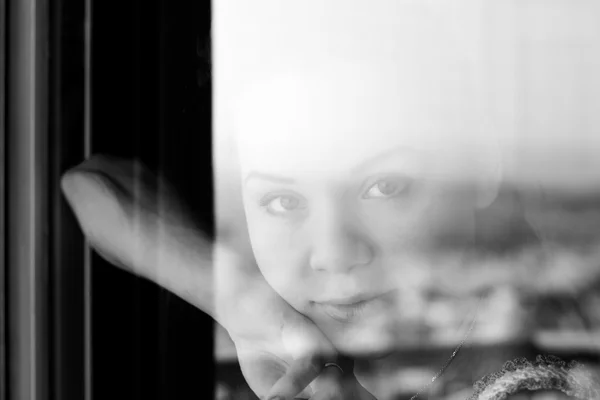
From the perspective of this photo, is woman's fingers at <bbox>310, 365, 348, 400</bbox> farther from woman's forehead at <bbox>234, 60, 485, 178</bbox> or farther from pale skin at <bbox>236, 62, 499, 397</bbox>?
woman's forehead at <bbox>234, 60, 485, 178</bbox>

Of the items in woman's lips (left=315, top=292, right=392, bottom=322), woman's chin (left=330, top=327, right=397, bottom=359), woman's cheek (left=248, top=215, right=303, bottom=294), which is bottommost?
woman's chin (left=330, top=327, right=397, bottom=359)

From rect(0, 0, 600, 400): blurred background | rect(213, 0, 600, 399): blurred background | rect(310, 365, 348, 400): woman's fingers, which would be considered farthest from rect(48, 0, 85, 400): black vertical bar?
rect(310, 365, 348, 400): woman's fingers

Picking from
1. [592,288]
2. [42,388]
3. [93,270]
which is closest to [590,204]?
[592,288]

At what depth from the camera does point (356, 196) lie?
1026 millimetres

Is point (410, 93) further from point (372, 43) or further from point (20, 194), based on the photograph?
point (20, 194)

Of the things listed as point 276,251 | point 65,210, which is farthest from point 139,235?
point 276,251

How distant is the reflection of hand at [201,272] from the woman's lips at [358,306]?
0.05 m

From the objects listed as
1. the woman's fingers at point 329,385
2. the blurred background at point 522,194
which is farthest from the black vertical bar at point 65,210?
the woman's fingers at point 329,385

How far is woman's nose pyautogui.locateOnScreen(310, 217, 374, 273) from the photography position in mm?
1021

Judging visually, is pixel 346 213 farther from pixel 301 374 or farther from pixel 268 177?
pixel 301 374

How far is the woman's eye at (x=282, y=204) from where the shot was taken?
3.38ft

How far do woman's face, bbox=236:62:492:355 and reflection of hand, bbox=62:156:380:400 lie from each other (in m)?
0.04

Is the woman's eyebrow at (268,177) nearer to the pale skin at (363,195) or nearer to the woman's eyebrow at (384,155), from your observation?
the pale skin at (363,195)

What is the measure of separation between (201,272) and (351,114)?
0.35m
